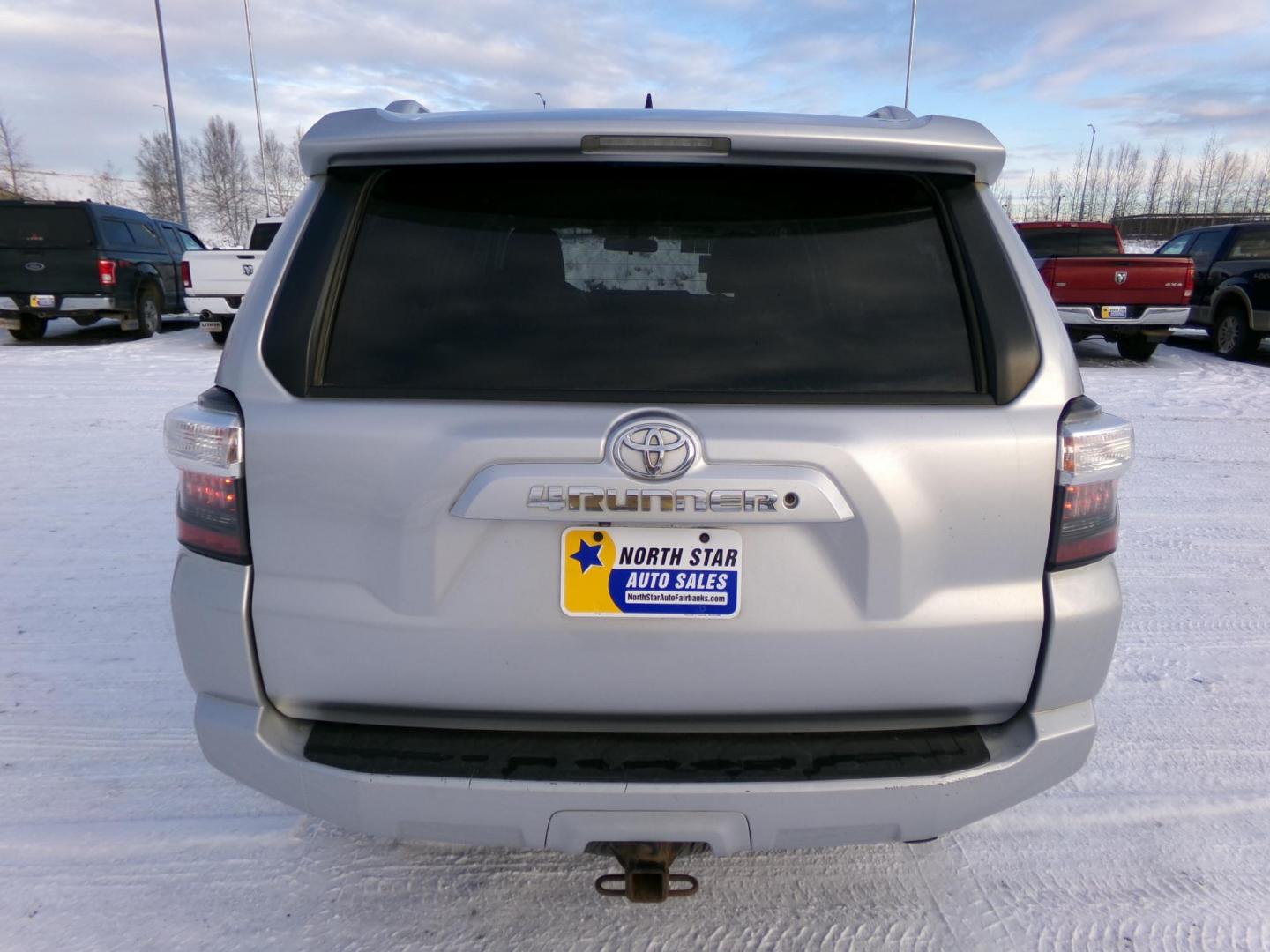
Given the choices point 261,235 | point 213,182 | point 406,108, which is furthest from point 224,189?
point 406,108

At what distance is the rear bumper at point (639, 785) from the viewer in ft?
5.44

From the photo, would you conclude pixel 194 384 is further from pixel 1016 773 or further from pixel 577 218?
pixel 1016 773

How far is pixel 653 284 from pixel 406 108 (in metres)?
0.73

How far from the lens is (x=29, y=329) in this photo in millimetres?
13430

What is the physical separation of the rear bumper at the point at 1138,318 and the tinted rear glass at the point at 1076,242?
3.14 m

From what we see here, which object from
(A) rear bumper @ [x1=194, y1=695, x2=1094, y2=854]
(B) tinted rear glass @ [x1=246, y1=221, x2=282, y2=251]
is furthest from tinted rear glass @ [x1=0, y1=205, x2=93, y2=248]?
(A) rear bumper @ [x1=194, y1=695, x2=1094, y2=854]

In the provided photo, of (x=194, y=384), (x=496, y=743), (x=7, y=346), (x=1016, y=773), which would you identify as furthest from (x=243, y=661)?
(x=7, y=346)

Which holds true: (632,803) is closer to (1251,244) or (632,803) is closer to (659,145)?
(659,145)

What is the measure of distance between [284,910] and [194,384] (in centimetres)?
883

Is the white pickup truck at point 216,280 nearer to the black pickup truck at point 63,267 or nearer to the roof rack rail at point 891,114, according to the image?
the black pickup truck at point 63,267

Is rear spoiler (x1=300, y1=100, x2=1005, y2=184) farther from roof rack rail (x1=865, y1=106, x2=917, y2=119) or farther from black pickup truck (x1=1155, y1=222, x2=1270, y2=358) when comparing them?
black pickup truck (x1=1155, y1=222, x2=1270, y2=358)

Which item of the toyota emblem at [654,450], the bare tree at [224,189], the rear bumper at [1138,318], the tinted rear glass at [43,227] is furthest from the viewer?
the bare tree at [224,189]

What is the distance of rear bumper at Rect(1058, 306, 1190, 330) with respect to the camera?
1108 centimetres

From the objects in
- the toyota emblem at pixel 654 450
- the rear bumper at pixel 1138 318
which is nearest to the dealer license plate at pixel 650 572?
Answer: the toyota emblem at pixel 654 450
